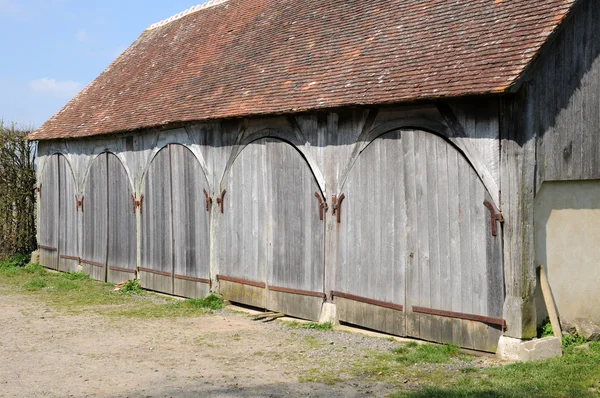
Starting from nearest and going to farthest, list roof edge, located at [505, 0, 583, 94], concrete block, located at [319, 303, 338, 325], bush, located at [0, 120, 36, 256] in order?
1. roof edge, located at [505, 0, 583, 94]
2. concrete block, located at [319, 303, 338, 325]
3. bush, located at [0, 120, 36, 256]

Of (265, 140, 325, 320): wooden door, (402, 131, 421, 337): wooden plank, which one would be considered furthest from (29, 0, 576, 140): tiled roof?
(265, 140, 325, 320): wooden door

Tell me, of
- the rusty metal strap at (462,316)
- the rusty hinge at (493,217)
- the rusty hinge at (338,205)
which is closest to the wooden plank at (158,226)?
the rusty hinge at (338,205)

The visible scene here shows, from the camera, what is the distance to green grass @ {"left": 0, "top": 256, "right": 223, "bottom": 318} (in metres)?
12.2

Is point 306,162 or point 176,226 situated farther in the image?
point 176,226

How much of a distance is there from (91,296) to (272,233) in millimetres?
4514

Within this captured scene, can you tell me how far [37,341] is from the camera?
32.0 ft

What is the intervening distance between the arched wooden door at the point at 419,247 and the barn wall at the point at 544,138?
261mm

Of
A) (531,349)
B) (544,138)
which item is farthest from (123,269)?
(544,138)

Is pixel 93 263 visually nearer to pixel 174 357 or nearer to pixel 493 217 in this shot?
pixel 174 357

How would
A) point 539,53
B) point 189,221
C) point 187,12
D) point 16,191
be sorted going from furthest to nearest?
point 187,12
point 16,191
point 189,221
point 539,53

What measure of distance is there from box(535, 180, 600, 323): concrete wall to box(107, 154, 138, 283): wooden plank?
361 inches

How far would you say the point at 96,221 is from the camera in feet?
54.0

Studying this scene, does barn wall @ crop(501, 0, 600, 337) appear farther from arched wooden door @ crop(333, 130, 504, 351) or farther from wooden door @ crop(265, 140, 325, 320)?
wooden door @ crop(265, 140, 325, 320)

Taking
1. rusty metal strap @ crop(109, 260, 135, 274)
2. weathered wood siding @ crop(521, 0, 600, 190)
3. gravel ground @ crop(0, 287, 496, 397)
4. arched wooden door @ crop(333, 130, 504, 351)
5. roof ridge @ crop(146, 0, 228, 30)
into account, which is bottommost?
gravel ground @ crop(0, 287, 496, 397)
